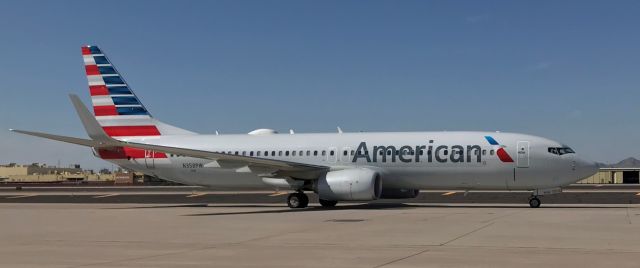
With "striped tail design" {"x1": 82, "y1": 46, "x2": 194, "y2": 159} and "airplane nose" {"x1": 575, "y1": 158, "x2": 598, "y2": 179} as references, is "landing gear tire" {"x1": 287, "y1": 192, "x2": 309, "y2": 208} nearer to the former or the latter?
"striped tail design" {"x1": 82, "y1": 46, "x2": 194, "y2": 159}

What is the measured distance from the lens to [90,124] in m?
32.2

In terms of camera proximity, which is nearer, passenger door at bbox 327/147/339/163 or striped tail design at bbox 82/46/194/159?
passenger door at bbox 327/147/339/163

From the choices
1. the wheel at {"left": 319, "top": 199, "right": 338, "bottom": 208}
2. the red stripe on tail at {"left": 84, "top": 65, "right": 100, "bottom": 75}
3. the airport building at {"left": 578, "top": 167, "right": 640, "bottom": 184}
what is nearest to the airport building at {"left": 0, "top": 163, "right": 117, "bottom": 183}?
the airport building at {"left": 578, "top": 167, "right": 640, "bottom": 184}

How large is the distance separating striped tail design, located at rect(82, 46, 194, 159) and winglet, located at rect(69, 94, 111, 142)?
541 centimetres

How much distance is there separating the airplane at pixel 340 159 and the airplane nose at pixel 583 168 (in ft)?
0.14

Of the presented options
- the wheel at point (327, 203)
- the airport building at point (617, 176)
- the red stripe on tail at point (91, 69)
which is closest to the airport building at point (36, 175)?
the airport building at point (617, 176)


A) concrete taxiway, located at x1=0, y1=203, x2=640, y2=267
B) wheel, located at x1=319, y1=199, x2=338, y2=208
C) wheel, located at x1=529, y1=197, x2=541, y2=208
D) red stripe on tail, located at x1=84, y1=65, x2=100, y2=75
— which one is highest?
red stripe on tail, located at x1=84, y1=65, x2=100, y2=75

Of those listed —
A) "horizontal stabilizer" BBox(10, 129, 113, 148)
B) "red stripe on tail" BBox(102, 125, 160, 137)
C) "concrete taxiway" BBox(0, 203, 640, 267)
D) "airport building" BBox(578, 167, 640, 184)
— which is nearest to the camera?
"concrete taxiway" BBox(0, 203, 640, 267)

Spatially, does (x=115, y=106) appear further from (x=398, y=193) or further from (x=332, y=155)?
(x=398, y=193)

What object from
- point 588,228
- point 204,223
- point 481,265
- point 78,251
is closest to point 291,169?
point 204,223

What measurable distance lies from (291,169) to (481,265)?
68.9 ft

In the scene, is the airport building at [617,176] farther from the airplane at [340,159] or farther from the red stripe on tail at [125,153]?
the red stripe on tail at [125,153]

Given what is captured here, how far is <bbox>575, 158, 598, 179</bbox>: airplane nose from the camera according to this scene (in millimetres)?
30328

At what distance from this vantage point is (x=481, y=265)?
11.8m
